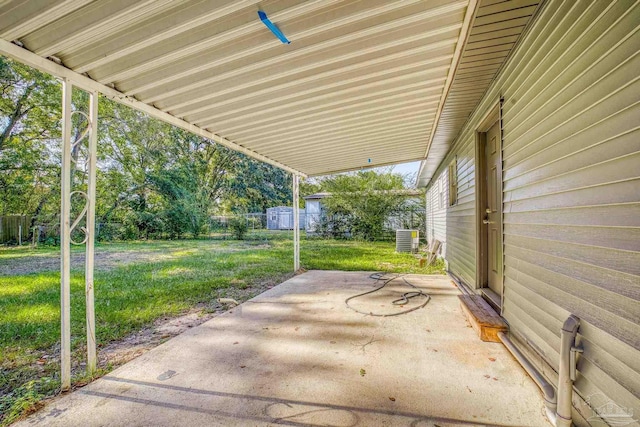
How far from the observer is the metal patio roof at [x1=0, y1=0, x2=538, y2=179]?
1.64 meters

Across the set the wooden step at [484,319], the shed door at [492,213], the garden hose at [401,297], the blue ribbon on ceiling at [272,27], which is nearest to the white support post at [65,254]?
the blue ribbon on ceiling at [272,27]

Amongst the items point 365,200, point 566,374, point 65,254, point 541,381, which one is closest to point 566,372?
point 566,374

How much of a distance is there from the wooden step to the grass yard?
293cm

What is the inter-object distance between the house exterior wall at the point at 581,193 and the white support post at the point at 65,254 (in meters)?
3.03

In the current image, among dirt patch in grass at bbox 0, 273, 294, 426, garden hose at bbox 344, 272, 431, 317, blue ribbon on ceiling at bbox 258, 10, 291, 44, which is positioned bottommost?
dirt patch in grass at bbox 0, 273, 294, 426

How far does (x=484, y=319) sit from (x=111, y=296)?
5073mm

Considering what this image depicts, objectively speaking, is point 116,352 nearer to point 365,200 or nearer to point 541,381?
point 541,381

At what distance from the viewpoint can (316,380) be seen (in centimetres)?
204

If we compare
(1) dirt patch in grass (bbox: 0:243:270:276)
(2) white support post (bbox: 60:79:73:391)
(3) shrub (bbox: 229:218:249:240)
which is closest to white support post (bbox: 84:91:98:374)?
(2) white support post (bbox: 60:79:73:391)

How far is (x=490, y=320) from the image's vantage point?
2658 millimetres

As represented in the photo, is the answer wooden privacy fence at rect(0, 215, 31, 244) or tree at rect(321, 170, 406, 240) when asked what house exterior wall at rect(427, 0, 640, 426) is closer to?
tree at rect(321, 170, 406, 240)

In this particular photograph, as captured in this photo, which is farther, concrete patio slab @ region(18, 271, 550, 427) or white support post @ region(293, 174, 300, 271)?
white support post @ region(293, 174, 300, 271)

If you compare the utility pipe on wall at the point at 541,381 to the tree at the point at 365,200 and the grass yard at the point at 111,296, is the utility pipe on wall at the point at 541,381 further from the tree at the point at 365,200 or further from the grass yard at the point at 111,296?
the tree at the point at 365,200

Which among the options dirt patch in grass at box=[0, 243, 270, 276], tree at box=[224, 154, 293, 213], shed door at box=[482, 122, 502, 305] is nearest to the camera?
shed door at box=[482, 122, 502, 305]
